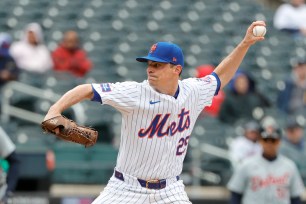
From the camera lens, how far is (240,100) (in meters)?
11.3

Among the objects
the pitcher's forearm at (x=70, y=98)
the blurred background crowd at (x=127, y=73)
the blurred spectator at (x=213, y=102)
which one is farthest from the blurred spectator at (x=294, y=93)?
the pitcher's forearm at (x=70, y=98)

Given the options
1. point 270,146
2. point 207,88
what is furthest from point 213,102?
point 207,88

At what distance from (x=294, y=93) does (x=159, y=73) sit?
628 centimetres

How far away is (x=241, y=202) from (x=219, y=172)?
2.57 m

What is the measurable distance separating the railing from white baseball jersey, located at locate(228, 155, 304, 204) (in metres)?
3.31

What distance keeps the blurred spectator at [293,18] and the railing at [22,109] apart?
418 centimetres

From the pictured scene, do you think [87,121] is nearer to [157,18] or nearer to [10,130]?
[10,130]

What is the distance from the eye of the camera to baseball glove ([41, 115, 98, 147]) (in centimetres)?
517

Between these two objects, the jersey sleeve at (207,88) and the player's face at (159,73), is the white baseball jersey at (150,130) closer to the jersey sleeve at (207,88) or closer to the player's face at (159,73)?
the player's face at (159,73)

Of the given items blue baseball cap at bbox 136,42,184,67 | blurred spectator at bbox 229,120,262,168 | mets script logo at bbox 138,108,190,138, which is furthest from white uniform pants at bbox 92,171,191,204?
blurred spectator at bbox 229,120,262,168

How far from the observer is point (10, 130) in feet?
→ 35.3

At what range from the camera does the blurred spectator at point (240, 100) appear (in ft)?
36.8

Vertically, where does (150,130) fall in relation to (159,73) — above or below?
below

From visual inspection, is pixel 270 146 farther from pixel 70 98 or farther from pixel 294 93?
pixel 294 93
